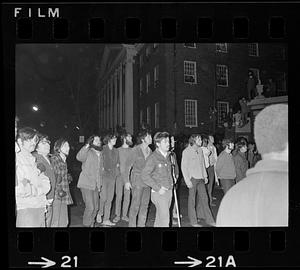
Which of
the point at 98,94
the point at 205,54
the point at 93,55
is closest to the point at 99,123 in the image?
the point at 98,94

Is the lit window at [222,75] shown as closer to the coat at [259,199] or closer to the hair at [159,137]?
the hair at [159,137]

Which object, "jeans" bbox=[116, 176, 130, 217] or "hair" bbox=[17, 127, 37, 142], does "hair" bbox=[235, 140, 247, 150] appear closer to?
"jeans" bbox=[116, 176, 130, 217]

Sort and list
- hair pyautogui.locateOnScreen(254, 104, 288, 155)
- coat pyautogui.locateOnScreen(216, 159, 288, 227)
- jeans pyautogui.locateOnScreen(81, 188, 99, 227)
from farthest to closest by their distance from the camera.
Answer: jeans pyautogui.locateOnScreen(81, 188, 99, 227)
hair pyautogui.locateOnScreen(254, 104, 288, 155)
coat pyautogui.locateOnScreen(216, 159, 288, 227)

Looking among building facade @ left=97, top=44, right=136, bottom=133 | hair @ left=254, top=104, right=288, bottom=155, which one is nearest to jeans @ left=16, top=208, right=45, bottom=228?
building facade @ left=97, top=44, right=136, bottom=133

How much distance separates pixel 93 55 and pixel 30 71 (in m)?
0.53

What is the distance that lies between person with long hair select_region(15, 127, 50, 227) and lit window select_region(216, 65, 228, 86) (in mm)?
1582

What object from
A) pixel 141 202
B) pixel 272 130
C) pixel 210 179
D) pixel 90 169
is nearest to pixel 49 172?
pixel 90 169

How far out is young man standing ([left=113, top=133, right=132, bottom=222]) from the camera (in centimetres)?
480

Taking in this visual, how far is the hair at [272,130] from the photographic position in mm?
4676

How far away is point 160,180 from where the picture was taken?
4773 millimetres

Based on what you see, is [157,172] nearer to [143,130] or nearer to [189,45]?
[143,130]

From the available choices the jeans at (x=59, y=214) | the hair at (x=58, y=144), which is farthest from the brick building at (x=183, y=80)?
the jeans at (x=59, y=214)

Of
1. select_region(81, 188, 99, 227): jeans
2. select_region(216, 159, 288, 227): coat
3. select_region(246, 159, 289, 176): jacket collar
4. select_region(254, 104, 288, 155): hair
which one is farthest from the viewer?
select_region(81, 188, 99, 227): jeans
